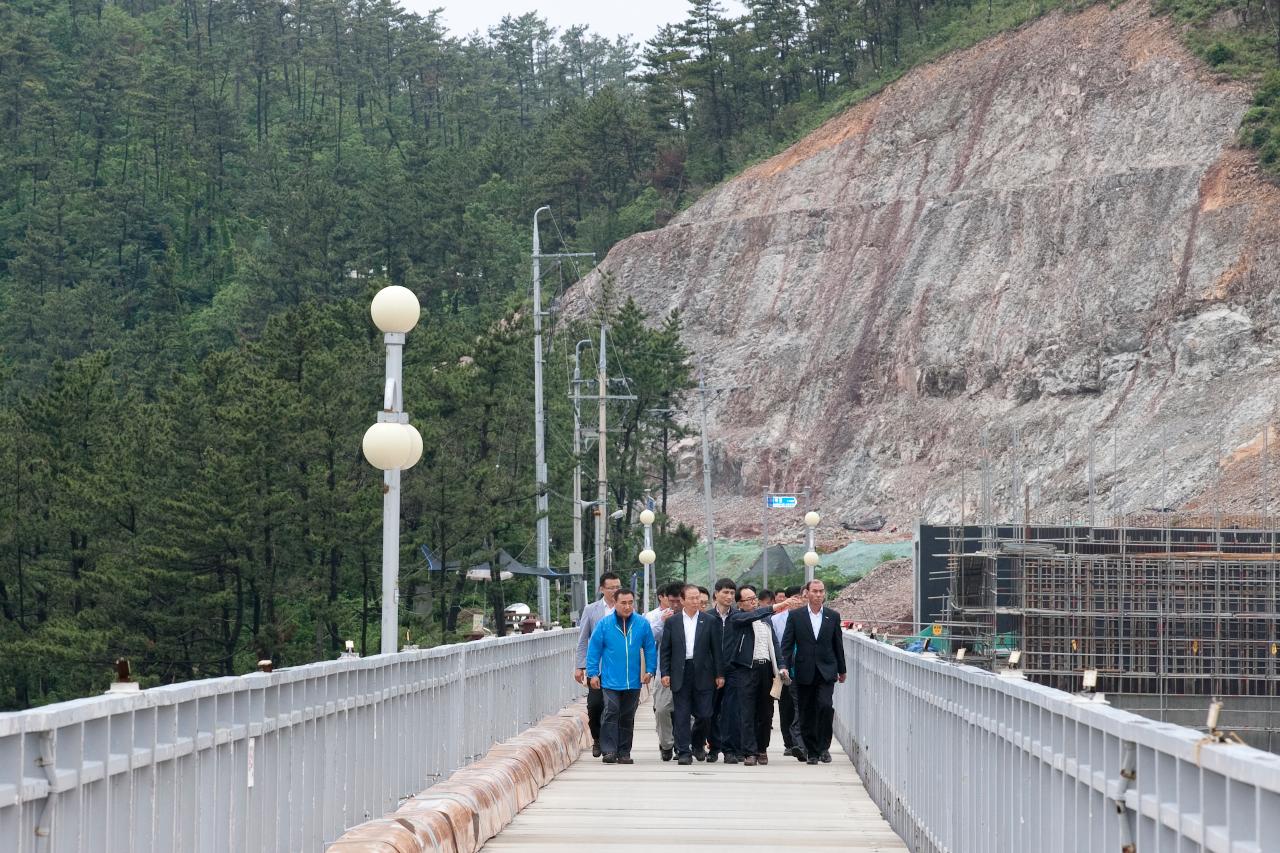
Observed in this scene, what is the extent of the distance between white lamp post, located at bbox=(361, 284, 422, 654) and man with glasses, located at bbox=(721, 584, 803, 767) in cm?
465

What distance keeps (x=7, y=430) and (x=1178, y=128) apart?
4797cm

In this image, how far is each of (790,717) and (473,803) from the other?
8.46 metres

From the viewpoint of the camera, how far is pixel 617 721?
19031 millimetres

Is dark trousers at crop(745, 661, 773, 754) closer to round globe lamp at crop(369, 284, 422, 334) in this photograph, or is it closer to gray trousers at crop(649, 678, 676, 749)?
gray trousers at crop(649, 678, 676, 749)

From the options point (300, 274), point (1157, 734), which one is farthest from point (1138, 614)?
point (300, 274)

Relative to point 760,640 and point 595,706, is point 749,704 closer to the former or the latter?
point 760,640

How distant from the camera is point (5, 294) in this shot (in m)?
128

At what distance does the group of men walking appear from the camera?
1852cm

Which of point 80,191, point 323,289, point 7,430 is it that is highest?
point 80,191

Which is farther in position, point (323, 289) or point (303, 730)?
point (323, 289)

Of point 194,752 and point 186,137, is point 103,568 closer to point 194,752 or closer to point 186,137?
point 194,752

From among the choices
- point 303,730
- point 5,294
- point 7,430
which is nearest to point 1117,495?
point 7,430

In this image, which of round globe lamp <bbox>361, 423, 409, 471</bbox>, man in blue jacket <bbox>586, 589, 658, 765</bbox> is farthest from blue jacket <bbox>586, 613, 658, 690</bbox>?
round globe lamp <bbox>361, 423, 409, 471</bbox>

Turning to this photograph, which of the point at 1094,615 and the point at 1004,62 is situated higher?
the point at 1004,62
